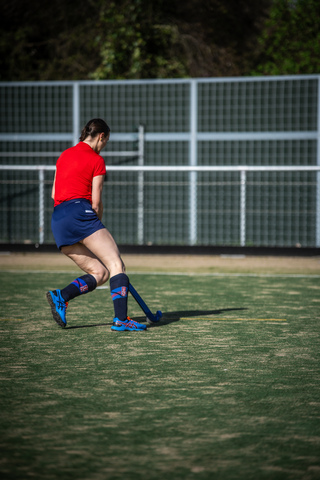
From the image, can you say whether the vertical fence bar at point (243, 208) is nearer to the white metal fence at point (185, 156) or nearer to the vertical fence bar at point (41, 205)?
the white metal fence at point (185, 156)

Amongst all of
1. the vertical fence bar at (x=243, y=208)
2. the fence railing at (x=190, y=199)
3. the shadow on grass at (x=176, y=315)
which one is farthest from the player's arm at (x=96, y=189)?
the vertical fence bar at (x=243, y=208)

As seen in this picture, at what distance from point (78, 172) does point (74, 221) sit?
0.38m

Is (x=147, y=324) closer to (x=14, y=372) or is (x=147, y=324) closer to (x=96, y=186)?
(x=96, y=186)

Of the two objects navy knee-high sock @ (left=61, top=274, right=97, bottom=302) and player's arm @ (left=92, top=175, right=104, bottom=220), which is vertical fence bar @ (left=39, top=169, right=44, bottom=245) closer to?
navy knee-high sock @ (left=61, top=274, right=97, bottom=302)

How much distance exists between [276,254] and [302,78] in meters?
4.31

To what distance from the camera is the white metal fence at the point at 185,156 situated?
1625 cm

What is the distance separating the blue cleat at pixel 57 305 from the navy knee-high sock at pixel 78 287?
0.04 meters

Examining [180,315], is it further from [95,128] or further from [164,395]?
[164,395]

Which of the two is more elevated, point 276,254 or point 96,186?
point 96,186

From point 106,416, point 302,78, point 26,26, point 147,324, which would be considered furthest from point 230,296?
point 26,26

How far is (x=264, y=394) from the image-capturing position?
165 inches

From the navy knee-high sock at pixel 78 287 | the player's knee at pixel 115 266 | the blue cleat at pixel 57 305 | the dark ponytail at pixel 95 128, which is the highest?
the dark ponytail at pixel 95 128

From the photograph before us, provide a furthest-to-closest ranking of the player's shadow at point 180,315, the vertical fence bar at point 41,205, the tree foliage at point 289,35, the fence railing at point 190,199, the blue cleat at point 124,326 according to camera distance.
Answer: the tree foliage at point 289,35 → the vertical fence bar at point 41,205 → the fence railing at point 190,199 → the player's shadow at point 180,315 → the blue cleat at point 124,326

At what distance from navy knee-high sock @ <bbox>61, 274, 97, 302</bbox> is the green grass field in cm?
32
